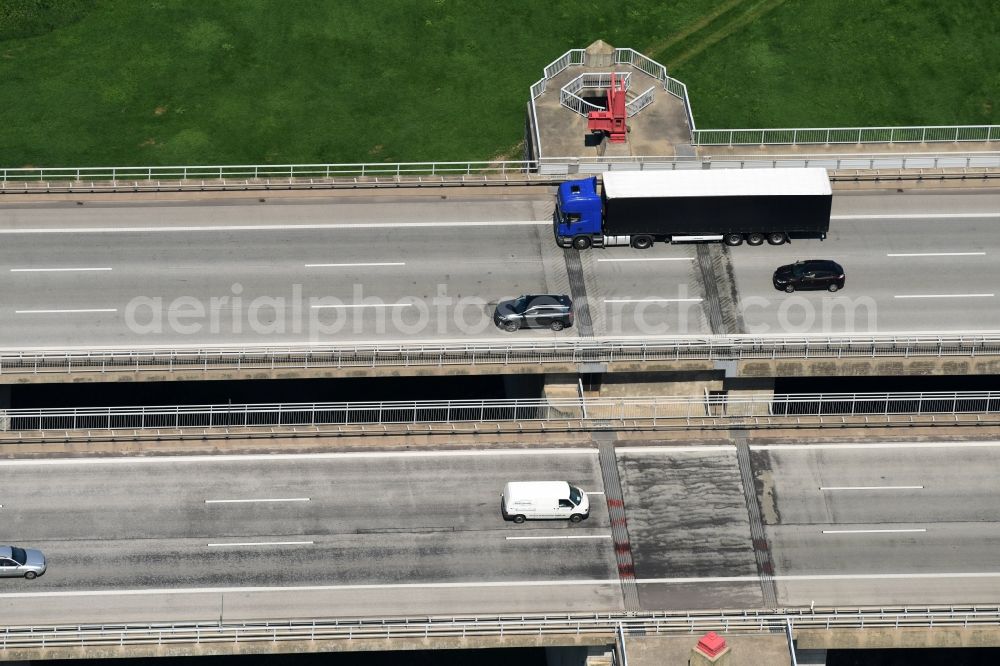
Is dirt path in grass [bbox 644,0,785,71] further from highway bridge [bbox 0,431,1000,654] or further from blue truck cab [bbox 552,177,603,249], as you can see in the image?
highway bridge [bbox 0,431,1000,654]

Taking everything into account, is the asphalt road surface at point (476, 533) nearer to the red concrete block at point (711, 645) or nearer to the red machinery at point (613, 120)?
the red concrete block at point (711, 645)

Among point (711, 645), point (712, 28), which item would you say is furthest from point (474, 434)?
point (712, 28)

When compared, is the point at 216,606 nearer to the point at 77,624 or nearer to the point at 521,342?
the point at 77,624

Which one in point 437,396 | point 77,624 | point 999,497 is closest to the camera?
point 77,624

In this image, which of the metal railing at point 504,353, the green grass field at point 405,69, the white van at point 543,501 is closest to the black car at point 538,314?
the metal railing at point 504,353

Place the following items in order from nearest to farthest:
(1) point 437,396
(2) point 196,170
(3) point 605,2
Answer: (1) point 437,396
(2) point 196,170
(3) point 605,2

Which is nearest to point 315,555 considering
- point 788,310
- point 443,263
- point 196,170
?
point 443,263
